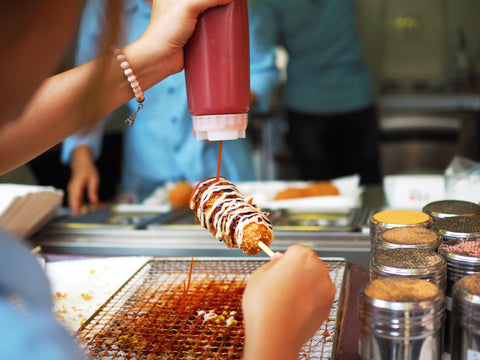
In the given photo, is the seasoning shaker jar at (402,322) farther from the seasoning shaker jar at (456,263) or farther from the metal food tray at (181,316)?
the metal food tray at (181,316)

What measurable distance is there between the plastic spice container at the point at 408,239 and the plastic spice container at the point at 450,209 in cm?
15

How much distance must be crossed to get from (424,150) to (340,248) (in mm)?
3572

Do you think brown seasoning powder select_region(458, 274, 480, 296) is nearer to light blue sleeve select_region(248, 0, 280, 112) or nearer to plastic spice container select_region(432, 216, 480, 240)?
plastic spice container select_region(432, 216, 480, 240)

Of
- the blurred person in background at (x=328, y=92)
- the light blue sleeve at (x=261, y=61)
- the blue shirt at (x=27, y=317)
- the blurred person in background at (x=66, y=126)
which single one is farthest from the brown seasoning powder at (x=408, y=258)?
the blurred person in background at (x=328, y=92)

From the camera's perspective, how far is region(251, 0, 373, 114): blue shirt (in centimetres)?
326

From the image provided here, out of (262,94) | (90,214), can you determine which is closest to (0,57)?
(90,214)

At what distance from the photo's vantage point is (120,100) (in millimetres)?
1058

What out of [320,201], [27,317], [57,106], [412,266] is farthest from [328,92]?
[27,317]

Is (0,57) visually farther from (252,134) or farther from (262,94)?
(252,134)

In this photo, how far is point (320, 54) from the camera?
3.45m

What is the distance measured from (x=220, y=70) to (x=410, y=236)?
0.47m

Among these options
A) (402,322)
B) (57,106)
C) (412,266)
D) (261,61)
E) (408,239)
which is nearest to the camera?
(402,322)

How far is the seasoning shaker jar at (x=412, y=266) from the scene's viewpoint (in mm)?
780

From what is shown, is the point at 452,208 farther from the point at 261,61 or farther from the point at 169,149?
the point at 261,61
